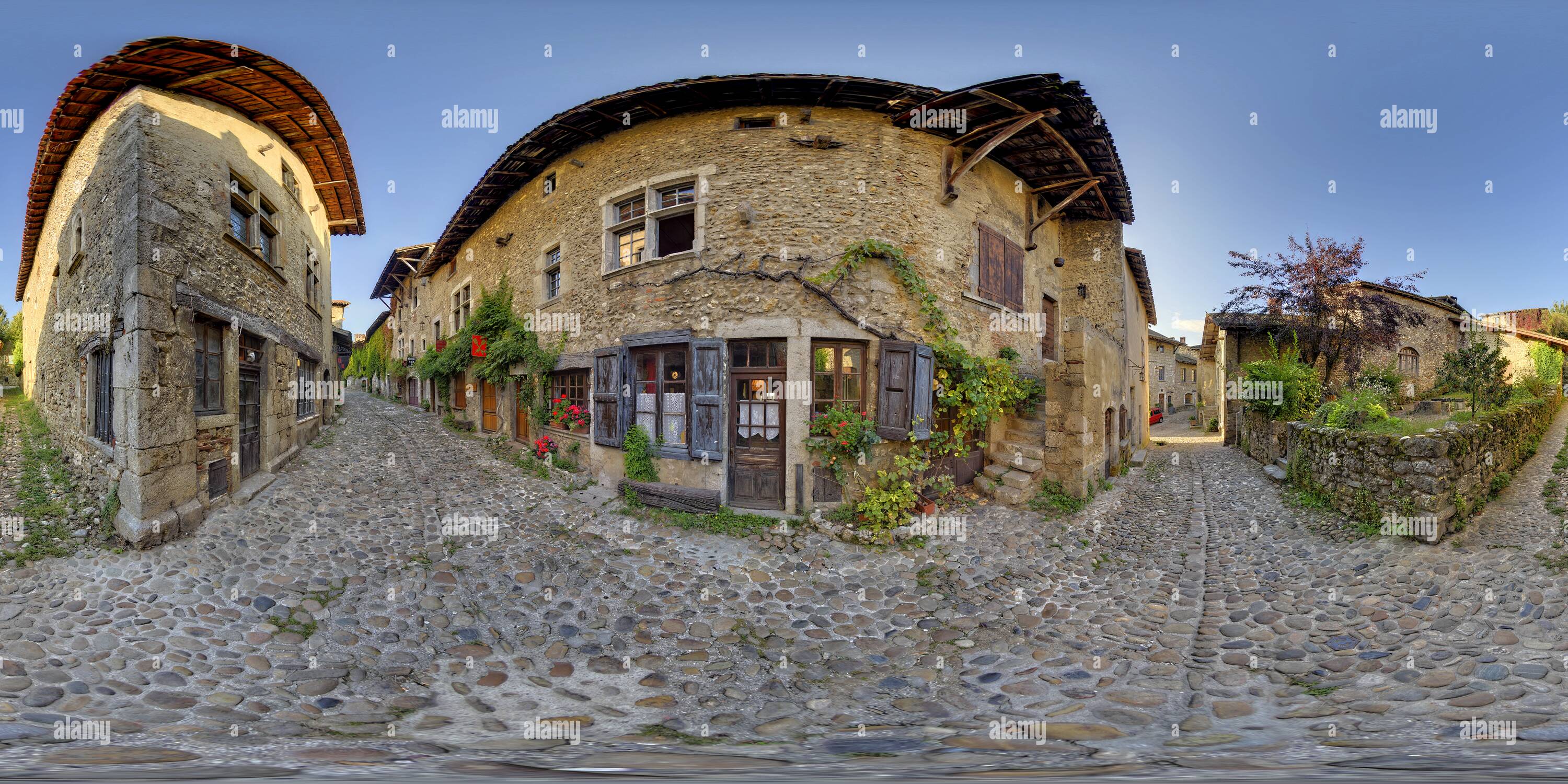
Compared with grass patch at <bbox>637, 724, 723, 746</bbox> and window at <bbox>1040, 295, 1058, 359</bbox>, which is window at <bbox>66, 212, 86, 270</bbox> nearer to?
grass patch at <bbox>637, 724, 723, 746</bbox>

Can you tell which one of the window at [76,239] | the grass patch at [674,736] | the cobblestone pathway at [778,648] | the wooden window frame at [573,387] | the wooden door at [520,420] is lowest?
the grass patch at [674,736]

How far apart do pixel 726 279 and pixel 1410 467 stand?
8.08 metres

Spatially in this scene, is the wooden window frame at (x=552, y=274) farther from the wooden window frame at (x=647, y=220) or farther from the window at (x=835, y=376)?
the window at (x=835, y=376)

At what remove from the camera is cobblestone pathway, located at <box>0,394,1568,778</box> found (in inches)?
117

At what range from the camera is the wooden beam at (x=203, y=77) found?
21.3ft

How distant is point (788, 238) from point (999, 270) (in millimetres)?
4288

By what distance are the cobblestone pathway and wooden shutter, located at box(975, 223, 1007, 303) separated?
4195mm

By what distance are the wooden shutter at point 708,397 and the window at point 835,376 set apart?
0.31m

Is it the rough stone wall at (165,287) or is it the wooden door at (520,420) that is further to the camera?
the wooden door at (520,420)

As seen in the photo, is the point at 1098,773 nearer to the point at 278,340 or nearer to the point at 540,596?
the point at 540,596

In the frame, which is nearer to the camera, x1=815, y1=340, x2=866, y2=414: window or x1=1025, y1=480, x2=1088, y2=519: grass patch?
x1=815, y1=340, x2=866, y2=414: window

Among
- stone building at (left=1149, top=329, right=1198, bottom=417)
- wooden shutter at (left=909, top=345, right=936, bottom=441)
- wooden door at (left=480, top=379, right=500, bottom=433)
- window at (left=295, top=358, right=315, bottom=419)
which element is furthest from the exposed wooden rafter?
stone building at (left=1149, top=329, right=1198, bottom=417)

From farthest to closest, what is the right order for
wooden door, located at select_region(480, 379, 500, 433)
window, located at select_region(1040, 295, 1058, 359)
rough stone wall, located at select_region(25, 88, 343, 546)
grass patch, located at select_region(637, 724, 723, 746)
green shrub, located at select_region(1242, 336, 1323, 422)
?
wooden door, located at select_region(480, 379, 500, 433)
window, located at select_region(1040, 295, 1058, 359)
green shrub, located at select_region(1242, 336, 1323, 422)
rough stone wall, located at select_region(25, 88, 343, 546)
grass patch, located at select_region(637, 724, 723, 746)

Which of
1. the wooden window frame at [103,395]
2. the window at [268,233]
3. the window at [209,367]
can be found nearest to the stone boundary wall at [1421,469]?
the window at [209,367]
